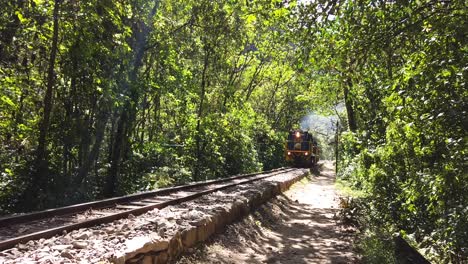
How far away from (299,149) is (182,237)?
28740 mm

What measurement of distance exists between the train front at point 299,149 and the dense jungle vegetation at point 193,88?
15.1 meters

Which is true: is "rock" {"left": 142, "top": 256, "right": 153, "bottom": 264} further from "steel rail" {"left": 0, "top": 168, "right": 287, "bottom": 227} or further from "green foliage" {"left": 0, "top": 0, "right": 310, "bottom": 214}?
"green foliage" {"left": 0, "top": 0, "right": 310, "bottom": 214}

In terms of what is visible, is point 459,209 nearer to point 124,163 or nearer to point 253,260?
point 253,260

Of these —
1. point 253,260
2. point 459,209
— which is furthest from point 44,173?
point 459,209

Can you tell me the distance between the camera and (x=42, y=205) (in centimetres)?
812

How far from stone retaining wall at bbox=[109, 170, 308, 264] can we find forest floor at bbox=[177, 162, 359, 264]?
6.6 inches

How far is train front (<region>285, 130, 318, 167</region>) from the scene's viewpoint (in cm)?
3347

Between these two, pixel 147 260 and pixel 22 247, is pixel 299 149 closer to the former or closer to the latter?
pixel 147 260

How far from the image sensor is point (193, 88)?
60.7 ft

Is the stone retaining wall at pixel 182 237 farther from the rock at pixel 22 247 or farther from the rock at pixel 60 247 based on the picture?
the rock at pixel 22 247

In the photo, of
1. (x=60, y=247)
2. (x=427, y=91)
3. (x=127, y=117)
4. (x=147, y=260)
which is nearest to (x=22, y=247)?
(x=60, y=247)

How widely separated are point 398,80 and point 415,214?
3632mm

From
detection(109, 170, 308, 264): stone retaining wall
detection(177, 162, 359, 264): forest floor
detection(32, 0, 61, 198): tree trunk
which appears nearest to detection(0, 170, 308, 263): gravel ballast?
detection(109, 170, 308, 264): stone retaining wall

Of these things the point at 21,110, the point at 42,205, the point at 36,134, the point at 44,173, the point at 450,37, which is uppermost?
the point at 450,37
